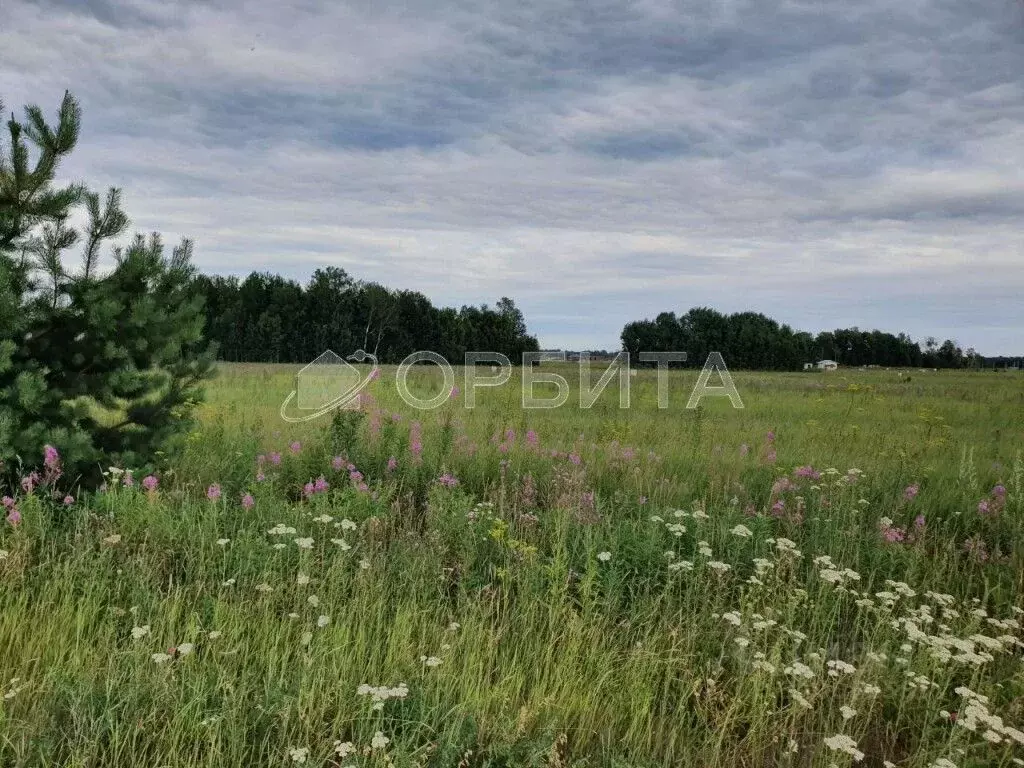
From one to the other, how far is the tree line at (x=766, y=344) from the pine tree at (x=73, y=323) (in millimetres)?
36728

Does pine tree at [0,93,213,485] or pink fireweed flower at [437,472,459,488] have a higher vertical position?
pine tree at [0,93,213,485]

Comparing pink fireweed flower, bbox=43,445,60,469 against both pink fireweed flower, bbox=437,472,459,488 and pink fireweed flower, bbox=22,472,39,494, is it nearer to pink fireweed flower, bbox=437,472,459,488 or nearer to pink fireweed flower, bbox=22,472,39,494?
pink fireweed flower, bbox=22,472,39,494

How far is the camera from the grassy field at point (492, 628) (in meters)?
2.60

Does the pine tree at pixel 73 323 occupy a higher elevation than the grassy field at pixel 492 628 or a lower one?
higher

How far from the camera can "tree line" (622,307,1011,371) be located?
52031 mm

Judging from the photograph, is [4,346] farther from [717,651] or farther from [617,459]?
[617,459]

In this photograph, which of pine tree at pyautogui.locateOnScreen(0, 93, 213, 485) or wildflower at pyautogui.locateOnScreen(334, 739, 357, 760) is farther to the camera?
pine tree at pyautogui.locateOnScreen(0, 93, 213, 485)

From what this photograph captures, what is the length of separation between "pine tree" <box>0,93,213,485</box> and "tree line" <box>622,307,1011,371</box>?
120ft
